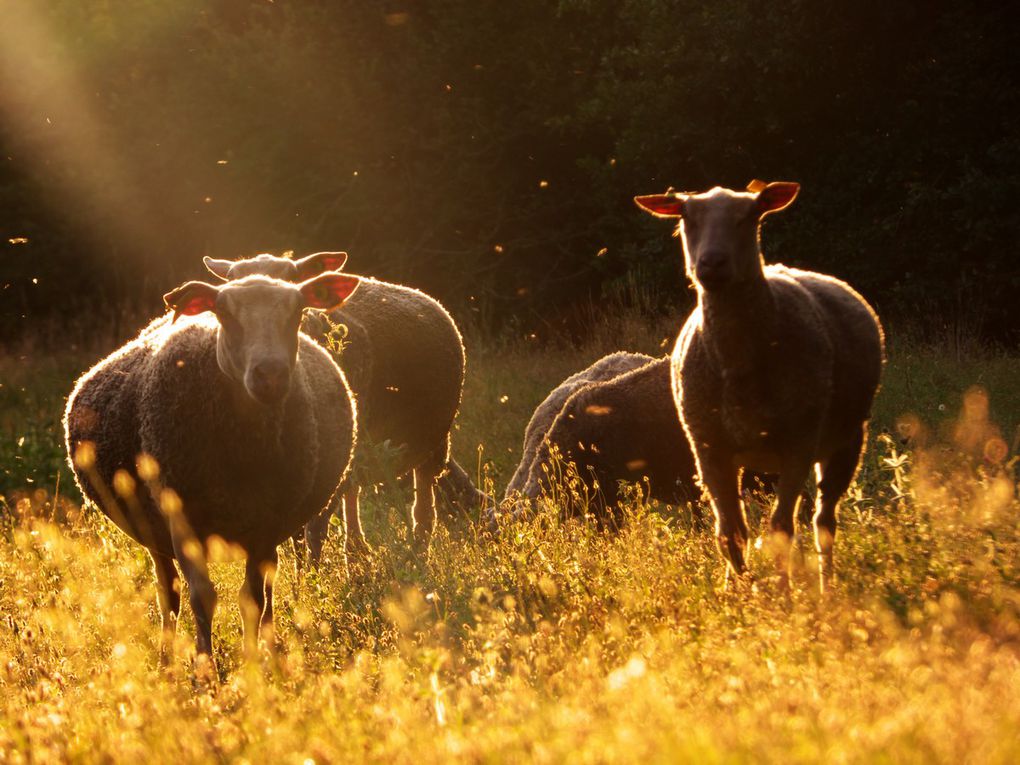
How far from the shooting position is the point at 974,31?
714 inches

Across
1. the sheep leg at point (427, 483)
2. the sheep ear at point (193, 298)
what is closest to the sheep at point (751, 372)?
the sheep ear at point (193, 298)

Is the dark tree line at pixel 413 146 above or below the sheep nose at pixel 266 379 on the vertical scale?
below

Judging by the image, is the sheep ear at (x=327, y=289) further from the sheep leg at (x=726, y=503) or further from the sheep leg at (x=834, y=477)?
the sheep leg at (x=834, y=477)

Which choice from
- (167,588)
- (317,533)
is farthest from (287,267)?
(167,588)

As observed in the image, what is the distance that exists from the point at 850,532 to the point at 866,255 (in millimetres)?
12770

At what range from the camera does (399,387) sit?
399 inches

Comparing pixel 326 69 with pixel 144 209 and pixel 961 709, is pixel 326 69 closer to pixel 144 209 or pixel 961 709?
pixel 144 209

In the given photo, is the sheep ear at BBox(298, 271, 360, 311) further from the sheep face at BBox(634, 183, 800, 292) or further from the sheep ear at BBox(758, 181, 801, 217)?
the sheep ear at BBox(758, 181, 801, 217)

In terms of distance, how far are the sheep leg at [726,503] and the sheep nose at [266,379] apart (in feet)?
7.24

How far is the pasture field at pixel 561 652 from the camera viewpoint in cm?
294

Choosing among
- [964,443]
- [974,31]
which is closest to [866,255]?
[974,31]

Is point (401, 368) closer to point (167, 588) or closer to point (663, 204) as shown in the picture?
point (167, 588)

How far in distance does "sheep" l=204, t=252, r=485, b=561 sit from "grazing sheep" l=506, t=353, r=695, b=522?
118 cm

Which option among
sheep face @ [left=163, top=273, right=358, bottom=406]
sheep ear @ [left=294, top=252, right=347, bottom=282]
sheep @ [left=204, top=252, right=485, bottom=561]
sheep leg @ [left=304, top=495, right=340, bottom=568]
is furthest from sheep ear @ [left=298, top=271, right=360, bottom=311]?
sheep leg @ [left=304, top=495, right=340, bottom=568]
